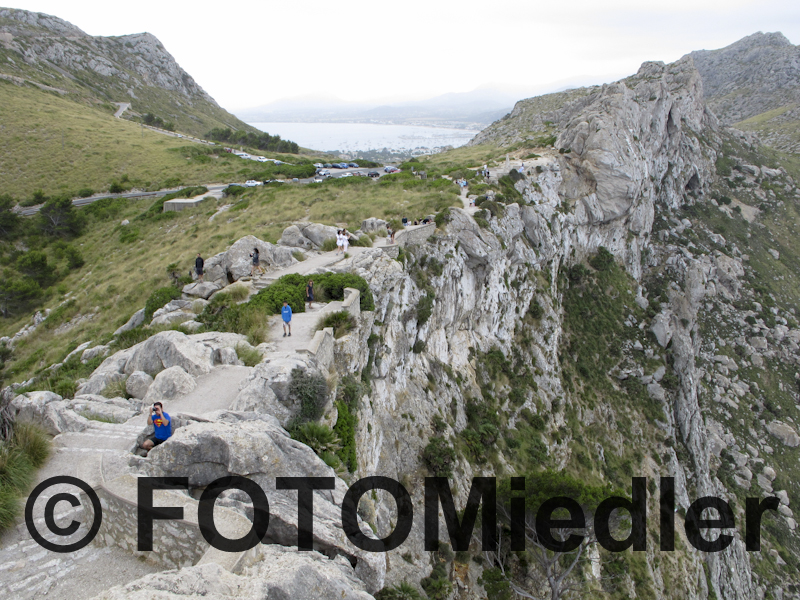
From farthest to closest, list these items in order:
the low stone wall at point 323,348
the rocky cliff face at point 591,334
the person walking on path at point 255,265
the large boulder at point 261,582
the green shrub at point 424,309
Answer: the green shrub at point 424,309, the rocky cliff face at point 591,334, the person walking on path at point 255,265, the low stone wall at point 323,348, the large boulder at point 261,582

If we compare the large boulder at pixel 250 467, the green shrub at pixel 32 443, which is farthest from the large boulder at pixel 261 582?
the green shrub at pixel 32 443

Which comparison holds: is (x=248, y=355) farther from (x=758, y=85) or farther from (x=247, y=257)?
(x=758, y=85)

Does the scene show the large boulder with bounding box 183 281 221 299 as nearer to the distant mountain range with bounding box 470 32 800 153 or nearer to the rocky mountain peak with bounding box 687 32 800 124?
the distant mountain range with bounding box 470 32 800 153

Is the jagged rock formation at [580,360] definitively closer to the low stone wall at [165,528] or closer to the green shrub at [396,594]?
the low stone wall at [165,528]

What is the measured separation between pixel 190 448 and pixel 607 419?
37.0 meters

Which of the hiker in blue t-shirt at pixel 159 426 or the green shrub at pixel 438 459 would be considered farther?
the green shrub at pixel 438 459

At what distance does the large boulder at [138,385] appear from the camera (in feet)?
34.5

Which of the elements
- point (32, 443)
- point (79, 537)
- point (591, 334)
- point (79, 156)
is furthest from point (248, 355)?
point (79, 156)

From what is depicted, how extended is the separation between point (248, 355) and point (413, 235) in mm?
14726

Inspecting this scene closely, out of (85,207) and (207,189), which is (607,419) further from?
(85,207)

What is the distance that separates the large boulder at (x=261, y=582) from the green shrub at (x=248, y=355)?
640cm

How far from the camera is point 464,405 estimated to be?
25.7m

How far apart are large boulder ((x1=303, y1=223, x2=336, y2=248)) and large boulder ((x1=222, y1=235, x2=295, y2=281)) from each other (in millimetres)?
3029

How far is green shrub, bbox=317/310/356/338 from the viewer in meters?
14.1
